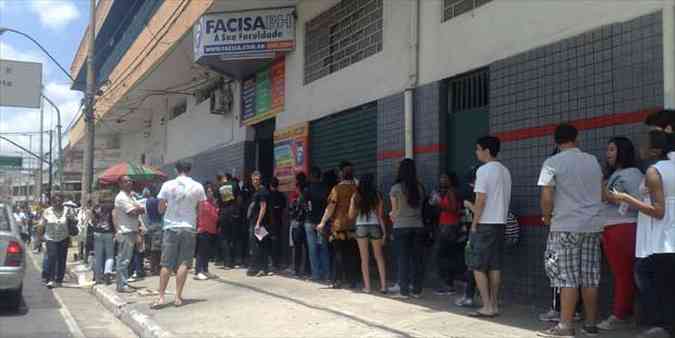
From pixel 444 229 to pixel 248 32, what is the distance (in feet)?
23.9

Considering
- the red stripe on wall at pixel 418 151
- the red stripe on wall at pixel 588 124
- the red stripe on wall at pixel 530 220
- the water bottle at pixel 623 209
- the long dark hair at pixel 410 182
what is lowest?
the red stripe on wall at pixel 530 220

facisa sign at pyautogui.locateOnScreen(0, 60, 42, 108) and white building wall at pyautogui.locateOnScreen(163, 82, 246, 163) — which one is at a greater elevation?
facisa sign at pyautogui.locateOnScreen(0, 60, 42, 108)

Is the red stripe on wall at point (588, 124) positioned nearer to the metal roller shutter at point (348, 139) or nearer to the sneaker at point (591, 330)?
the sneaker at point (591, 330)

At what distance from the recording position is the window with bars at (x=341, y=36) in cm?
1059

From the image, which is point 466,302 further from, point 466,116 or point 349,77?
point 349,77

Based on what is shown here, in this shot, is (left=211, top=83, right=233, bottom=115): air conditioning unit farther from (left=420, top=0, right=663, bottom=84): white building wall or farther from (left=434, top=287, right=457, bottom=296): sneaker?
(left=434, top=287, right=457, bottom=296): sneaker

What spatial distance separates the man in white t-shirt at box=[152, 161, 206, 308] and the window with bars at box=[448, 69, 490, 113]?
3470mm

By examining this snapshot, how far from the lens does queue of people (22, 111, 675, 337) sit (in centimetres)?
536

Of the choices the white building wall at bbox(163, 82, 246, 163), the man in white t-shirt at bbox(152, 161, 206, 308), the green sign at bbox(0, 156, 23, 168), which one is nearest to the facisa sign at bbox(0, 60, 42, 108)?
the white building wall at bbox(163, 82, 246, 163)

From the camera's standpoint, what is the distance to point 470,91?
27.6 feet

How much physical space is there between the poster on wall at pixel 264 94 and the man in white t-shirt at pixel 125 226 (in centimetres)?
453

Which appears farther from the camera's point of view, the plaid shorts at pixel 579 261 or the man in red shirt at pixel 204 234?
the man in red shirt at pixel 204 234

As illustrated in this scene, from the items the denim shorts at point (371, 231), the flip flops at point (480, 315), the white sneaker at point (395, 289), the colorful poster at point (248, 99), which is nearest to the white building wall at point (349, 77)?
the colorful poster at point (248, 99)

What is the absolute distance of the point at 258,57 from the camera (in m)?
→ 13.6
